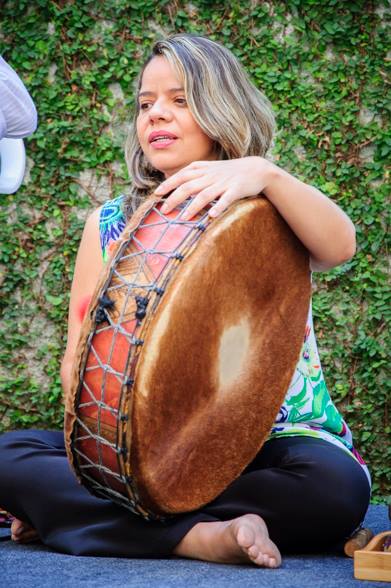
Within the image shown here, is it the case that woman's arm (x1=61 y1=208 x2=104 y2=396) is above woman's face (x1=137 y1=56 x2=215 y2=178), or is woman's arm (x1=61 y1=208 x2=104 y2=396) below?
below

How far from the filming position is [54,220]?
3.90m

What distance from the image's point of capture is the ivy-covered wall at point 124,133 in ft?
11.9

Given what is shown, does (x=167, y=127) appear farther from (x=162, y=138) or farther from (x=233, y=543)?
(x=233, y=543)

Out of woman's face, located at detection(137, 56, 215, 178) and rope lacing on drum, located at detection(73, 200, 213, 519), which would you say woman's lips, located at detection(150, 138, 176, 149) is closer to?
woman's face, located at detection(137, 56, 215, 178)

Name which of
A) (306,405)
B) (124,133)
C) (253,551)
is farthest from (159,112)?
(124,133)

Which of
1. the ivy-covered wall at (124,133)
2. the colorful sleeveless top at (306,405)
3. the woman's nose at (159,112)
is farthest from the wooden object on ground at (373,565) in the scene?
the ivy-covered wall at (124,133)

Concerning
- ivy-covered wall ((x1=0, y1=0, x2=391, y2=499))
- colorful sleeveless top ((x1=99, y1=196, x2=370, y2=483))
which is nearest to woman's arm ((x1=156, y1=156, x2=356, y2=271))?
colorful sleeveless top ((x1=99, y1=196, x2=370, y2=483))

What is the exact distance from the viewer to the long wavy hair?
2.20m

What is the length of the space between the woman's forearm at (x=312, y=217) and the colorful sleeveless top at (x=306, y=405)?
18 cm

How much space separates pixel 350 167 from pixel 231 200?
6.57 feet

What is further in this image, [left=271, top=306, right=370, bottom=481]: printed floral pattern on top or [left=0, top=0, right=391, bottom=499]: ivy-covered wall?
[left=0, top=0, right=391, bottom=499]: ivy-covered wall

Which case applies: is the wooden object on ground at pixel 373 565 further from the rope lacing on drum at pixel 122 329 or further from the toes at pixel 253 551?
the rope lacing on drum at pixel 122 329

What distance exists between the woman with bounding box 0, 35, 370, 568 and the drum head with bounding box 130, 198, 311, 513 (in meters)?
0.07

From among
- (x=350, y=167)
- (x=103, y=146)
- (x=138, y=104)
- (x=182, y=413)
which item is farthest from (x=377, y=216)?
(x=182, y=413)
